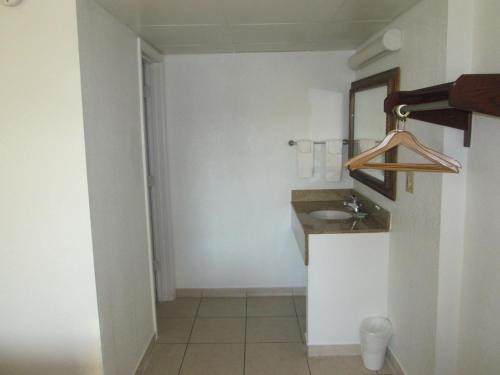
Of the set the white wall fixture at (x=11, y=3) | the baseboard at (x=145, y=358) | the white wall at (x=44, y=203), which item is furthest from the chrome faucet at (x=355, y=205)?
the white wall fixture at (x=11, y=3)

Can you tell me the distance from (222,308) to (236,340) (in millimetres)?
522

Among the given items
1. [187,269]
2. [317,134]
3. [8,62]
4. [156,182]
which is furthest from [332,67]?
[8,62]

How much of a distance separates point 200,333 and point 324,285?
1.08m

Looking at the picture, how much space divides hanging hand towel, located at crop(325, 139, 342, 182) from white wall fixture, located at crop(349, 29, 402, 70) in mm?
632

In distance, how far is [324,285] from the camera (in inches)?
104

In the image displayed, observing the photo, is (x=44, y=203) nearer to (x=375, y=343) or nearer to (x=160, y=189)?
(x=160, y=189)

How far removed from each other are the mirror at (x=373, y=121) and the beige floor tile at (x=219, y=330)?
1491 millimetres

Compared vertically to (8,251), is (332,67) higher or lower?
higher

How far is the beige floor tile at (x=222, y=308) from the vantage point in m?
3.31

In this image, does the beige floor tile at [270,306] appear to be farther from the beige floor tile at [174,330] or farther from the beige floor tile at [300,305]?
the beige floor tile at [174,330]

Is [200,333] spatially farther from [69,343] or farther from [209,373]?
[69,343]

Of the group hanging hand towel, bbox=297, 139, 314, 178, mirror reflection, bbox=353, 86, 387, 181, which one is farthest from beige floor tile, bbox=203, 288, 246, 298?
mirror reflection, bbox=353, 86, 387, 181

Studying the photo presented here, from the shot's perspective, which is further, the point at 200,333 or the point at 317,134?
the point at 317,134

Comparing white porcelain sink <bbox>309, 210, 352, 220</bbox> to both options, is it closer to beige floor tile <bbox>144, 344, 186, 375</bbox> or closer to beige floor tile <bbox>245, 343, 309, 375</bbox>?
beige floor tile <bbox>245, 343, 309, 375</bbox>
